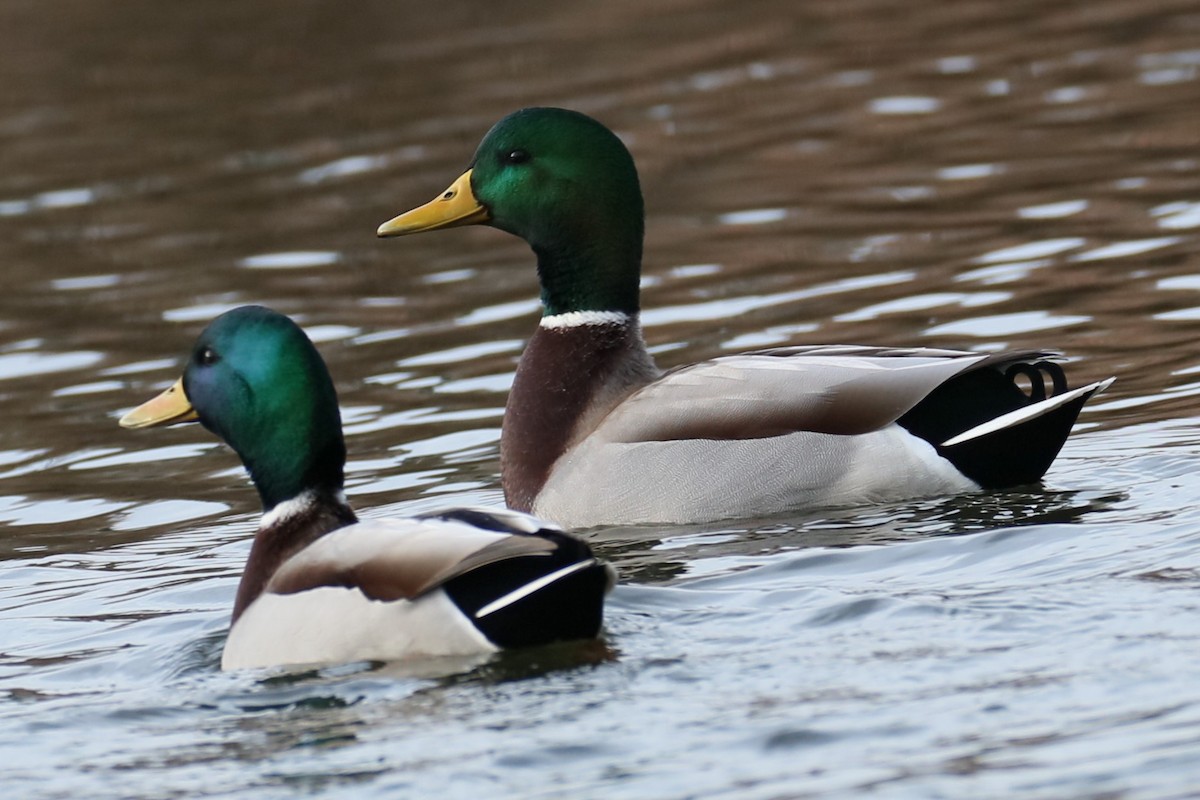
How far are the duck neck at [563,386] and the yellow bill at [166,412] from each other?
1.56 meters

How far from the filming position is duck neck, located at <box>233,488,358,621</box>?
692cm

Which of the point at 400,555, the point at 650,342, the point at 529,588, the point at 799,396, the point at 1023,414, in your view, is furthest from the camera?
the point at 650,342

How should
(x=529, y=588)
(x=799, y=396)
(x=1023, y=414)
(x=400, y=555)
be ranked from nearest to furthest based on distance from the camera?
(x=529, y=588) → (x=400, y=555) → (x=1023, y=414) → (x=799, y=396)

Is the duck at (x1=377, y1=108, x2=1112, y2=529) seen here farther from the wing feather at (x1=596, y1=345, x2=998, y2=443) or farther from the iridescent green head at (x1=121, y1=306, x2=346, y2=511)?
the iridescent green head at (x1=121, y1=306, x2=346, y2=511)

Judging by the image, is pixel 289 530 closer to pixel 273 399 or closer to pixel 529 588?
pixel 273 399

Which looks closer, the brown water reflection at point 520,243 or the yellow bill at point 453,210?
the yellow bill at point 453,210

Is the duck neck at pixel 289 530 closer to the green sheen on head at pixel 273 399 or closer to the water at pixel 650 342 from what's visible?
the green sheen on head at pixel 273 399

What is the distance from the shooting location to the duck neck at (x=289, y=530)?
6918 millimetres

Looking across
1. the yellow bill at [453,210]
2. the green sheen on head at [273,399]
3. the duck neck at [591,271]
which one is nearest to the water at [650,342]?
the green sheen on head at [273,399]

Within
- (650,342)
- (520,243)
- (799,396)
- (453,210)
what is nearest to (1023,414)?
(799,396)

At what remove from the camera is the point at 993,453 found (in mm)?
8031

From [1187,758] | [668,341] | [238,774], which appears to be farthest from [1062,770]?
[668,341]

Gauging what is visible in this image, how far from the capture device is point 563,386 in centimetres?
862

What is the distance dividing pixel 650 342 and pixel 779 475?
3.30 metres
